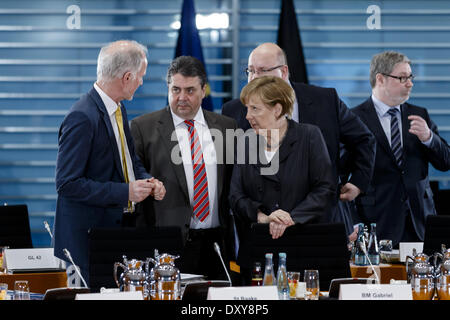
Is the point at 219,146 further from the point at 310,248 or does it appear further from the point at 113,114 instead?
the point at 310,248

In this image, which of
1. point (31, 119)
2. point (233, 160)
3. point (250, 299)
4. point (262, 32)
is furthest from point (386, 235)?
point (31, 119)

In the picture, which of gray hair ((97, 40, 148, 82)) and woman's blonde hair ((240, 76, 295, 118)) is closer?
woman's blonde hair ((240, 76, 295, 118))

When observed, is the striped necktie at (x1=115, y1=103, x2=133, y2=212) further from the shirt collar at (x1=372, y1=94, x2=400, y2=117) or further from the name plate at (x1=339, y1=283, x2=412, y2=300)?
the shirt collar at (x1=372, y1=94, x2=400, y2=117)

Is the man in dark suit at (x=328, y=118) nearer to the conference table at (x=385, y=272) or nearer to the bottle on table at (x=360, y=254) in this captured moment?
the bottle on table at (x=360, y=254)

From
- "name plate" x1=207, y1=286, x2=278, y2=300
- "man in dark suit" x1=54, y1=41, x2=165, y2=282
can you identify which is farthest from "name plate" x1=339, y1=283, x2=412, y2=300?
"man in dark suit" x1=54, y1=41, x2=165, y2=282

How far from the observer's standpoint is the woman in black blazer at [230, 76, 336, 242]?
4.00 metres

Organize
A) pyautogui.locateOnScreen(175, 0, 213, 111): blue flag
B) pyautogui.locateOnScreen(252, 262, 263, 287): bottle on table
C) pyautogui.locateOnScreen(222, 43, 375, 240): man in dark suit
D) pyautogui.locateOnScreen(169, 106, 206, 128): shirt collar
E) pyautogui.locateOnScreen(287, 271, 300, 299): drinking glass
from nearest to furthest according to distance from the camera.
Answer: pyautogui.locateOnScreen(287, 271, 300, 299): drinking glass
pyautogui.locateOnScreen(252, 262, 263, 287): bottle on table
pyautogui.locateOnScreen(169, 106, 206, 128): shirt collar
pyautogui.locateOnScreen(222, 43, 375, 240): man in dark suit
pyautogui.locateOnScreen(175, 0, 213, 111): blue flag

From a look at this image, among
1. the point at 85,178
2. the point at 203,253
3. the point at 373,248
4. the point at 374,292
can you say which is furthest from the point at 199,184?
the point at 374,292

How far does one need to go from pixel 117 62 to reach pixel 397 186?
2.32m

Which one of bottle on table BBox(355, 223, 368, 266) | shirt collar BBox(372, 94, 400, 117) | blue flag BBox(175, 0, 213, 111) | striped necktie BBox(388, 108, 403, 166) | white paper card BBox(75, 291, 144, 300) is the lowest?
bottle on table BBox(355, 223, 368, 266)

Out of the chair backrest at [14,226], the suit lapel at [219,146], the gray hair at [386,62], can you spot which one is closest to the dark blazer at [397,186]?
the gray hair at [386,62]

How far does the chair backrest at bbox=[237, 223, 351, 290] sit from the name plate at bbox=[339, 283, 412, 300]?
3.12 feet

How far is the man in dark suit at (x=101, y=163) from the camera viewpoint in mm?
3973

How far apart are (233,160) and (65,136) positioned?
3.49ft
